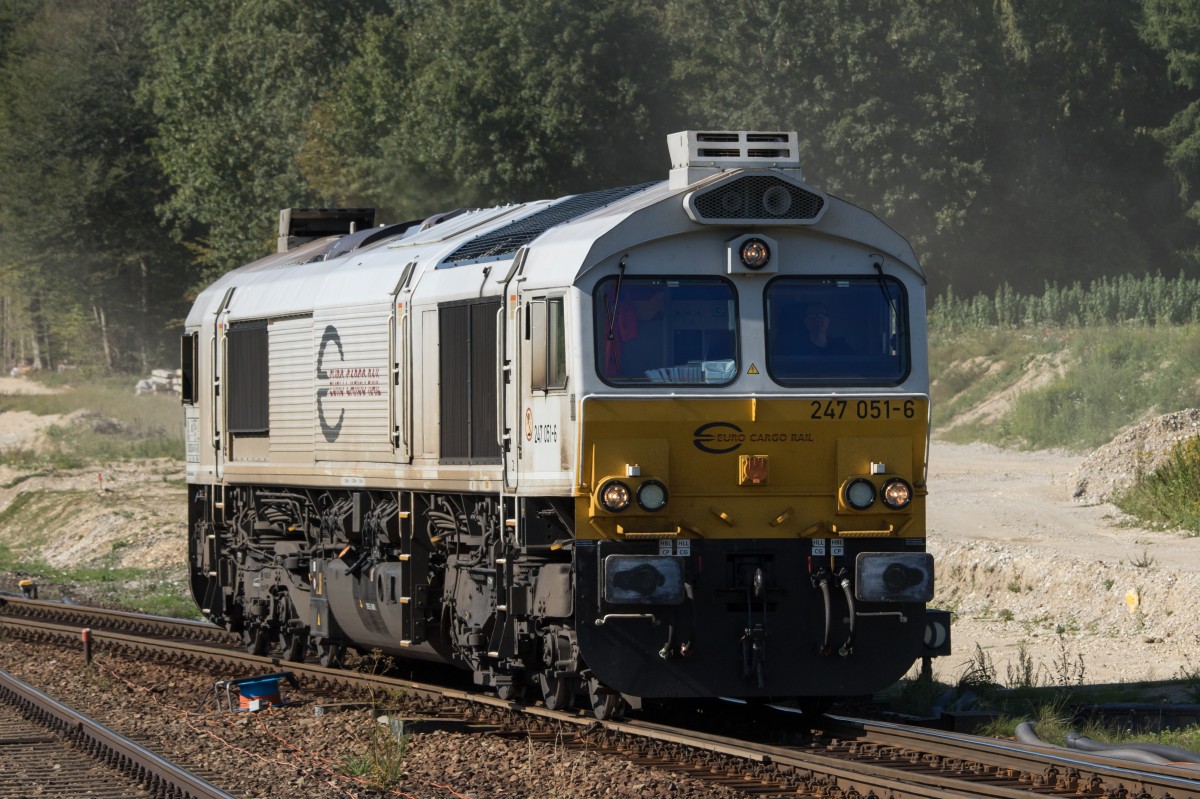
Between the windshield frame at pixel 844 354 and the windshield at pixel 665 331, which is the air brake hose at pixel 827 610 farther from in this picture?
the windshield at pixel 665 331

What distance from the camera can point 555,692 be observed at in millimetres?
12219

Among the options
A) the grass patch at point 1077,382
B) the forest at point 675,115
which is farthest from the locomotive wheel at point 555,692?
the forest at point 675,115

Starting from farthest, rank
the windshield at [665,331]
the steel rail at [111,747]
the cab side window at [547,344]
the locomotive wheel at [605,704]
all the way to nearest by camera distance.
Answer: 1. the locomotive wheel at [605,704]
2. the cab side window at [547,344]
3. the windshield at [665,331]
4. the steel rail at [111,747]

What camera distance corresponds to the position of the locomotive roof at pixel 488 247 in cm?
1130

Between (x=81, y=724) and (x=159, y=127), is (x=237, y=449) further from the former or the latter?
(x=159, y=127)

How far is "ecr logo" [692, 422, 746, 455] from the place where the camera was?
36.6ft

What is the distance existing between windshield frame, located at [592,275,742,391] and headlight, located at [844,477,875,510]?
3.54 ft

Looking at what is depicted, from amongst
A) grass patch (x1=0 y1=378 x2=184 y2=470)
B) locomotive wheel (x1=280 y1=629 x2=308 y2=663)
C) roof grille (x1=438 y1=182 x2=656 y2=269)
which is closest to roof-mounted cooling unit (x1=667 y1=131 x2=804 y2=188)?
roof grille (x1=438 y1=182 x2=656 y2=269)

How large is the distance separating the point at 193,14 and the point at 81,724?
64.4 m

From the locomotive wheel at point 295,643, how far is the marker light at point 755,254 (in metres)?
6.93

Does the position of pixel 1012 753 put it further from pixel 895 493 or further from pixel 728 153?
pixel 728 153

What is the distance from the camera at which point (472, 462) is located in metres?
12.6

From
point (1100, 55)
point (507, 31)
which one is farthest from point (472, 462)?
point (1100, 55)

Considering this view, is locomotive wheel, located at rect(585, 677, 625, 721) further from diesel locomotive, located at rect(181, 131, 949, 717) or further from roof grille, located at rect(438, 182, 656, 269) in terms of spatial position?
roof grille, located at rect(438, 182, 656, 269)
